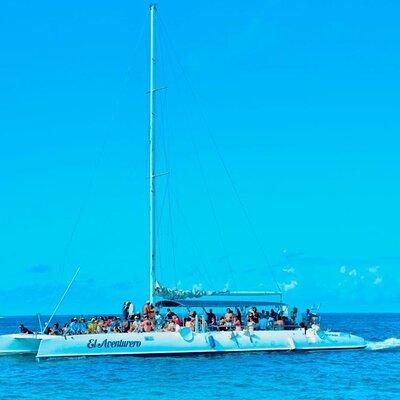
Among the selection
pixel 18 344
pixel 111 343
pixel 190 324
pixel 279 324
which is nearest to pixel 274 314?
pixel 279 324

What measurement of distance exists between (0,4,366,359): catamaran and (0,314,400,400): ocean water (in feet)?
1.71

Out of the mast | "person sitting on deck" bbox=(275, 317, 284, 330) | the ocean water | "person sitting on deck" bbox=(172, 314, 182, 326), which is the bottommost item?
the ocean water

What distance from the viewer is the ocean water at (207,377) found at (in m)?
33.3

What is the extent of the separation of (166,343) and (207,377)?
24.0 ft

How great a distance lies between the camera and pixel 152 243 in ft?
157

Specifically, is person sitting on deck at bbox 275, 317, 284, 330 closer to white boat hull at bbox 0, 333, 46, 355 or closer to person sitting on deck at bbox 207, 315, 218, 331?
person sitting on deck at bbox 207, 315, 218, 331

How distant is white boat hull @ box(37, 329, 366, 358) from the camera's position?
43.4 meters

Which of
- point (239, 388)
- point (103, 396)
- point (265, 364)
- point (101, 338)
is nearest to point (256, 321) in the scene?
point (265, 364)

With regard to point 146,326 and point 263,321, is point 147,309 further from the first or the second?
point 263,321

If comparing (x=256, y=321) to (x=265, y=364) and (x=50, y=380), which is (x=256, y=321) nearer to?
(x=265, y=364)

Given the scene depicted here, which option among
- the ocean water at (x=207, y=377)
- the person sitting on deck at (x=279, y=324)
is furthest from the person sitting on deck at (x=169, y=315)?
the person sitting on deck at (x=279, y=324)

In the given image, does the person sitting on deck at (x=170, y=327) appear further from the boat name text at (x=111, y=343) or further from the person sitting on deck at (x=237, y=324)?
the person sitting on deck at (x=237, y=324)

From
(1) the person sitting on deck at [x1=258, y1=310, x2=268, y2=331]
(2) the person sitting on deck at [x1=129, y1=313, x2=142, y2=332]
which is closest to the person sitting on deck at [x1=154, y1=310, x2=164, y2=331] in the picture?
(2) the person sitting on deck at [x1=129, y1=313, x2=142, y2=332]

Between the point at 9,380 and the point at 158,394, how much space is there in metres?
9.01
